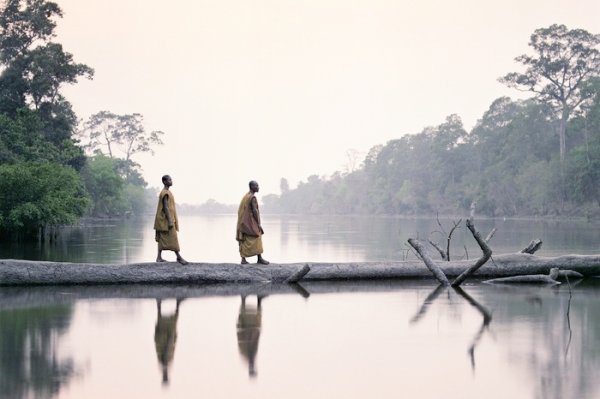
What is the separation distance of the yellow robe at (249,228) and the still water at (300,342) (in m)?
0.86

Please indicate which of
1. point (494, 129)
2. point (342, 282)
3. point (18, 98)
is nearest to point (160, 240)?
point (342, 282)

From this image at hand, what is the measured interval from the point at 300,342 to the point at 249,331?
36.9 inches

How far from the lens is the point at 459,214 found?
97688mm

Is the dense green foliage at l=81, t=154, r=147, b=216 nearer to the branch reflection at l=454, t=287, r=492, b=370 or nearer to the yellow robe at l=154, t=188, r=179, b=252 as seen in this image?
the yellow robe at l=154, t=188, r=179, b=252

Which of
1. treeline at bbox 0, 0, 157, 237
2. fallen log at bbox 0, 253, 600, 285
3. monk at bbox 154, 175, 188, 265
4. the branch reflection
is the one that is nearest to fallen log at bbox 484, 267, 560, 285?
fallen log at bbox 0, 253, 600, 285

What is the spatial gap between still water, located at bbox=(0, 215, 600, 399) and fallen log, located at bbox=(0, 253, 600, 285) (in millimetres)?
296

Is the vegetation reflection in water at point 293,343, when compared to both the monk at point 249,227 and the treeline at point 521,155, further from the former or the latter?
the treeline at point 521,155

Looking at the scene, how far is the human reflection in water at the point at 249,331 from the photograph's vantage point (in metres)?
8.39

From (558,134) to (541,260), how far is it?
68.9 m

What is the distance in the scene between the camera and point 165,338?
9.49 m

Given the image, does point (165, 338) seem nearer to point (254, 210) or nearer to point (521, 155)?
point (254, 210)

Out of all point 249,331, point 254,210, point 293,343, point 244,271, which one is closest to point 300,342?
point 293,343

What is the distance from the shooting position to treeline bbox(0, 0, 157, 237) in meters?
30.0

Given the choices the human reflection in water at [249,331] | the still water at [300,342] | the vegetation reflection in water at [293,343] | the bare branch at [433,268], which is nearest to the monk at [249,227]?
the still water at [300,342]
